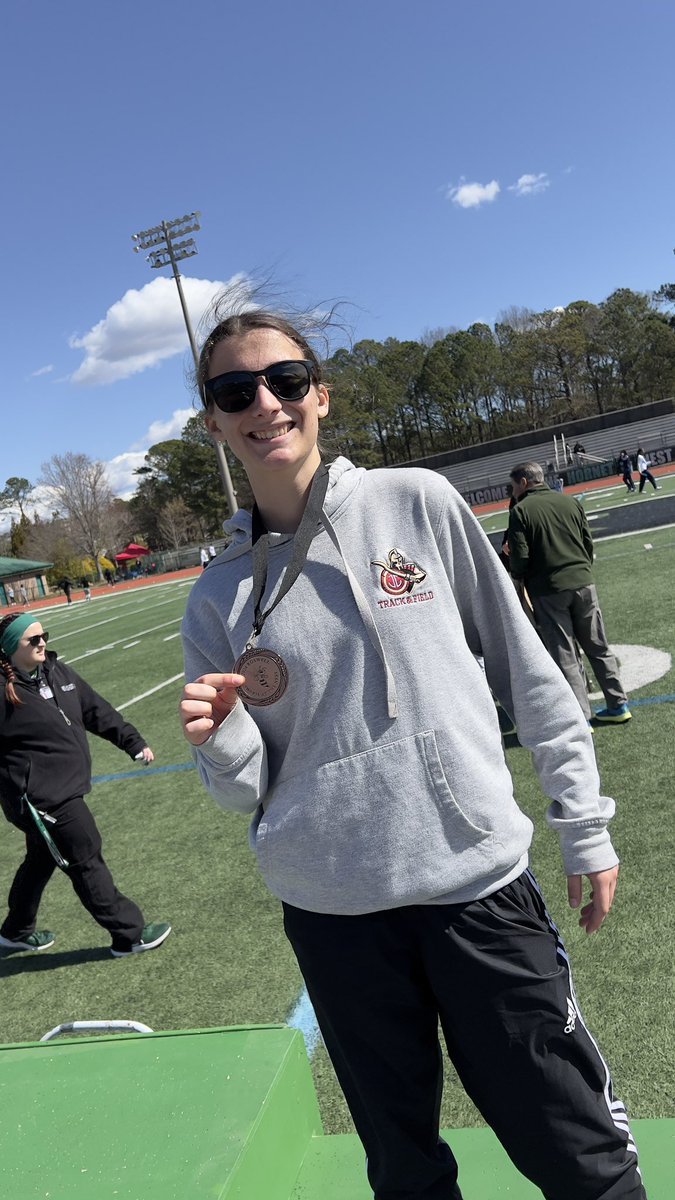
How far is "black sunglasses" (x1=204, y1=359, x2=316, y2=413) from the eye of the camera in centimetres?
166

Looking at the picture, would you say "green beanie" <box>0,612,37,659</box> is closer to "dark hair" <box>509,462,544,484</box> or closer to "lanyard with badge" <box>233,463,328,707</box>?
"lanyard with badge" <box>233,463,328,707</box>

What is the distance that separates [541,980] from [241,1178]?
1.01m

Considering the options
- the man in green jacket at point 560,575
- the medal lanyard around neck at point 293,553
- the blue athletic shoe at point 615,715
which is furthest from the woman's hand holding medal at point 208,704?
the blue athletic shoe at point 615,715

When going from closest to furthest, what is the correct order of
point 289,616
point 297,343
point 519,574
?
point 289,616, point 297,343, point 519,574

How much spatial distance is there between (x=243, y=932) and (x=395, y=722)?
10.4 ft

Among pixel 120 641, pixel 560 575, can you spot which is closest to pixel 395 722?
pixel 560 575

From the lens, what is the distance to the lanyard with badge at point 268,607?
1.55m

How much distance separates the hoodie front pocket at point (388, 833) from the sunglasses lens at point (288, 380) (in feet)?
2.36

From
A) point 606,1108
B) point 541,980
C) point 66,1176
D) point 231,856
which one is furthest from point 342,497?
point 231,856

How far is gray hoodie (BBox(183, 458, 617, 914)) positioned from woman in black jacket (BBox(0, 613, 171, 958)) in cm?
282

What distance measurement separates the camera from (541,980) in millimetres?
1485

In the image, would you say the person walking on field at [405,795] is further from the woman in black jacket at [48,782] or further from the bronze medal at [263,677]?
the woman in black jacket at [48,782]

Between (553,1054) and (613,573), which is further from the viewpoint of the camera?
(613,573)

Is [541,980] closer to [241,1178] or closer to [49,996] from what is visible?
[241,1178]
